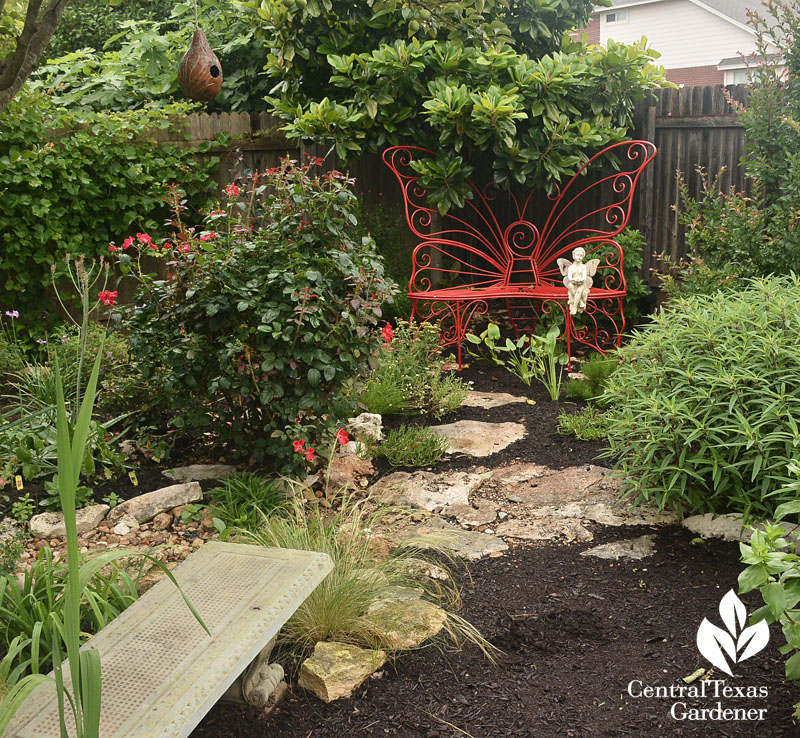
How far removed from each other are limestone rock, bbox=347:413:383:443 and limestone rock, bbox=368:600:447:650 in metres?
1.73

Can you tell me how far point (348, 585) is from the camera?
8.66 feet

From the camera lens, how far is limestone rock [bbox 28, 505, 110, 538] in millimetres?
3371

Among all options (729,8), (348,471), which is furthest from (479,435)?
(729,8)

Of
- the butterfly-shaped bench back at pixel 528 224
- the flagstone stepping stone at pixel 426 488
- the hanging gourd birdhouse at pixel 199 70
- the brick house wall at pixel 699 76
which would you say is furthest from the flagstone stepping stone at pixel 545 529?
the brick house wall at pixel 699 76

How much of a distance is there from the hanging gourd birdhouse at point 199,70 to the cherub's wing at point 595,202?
9.80ft

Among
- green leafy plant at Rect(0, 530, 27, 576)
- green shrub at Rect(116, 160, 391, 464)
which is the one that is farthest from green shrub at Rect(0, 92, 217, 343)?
green leafy plant at Rect(0, 530, 27, 576)

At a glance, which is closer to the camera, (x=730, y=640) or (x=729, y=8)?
(x=730, y=640)

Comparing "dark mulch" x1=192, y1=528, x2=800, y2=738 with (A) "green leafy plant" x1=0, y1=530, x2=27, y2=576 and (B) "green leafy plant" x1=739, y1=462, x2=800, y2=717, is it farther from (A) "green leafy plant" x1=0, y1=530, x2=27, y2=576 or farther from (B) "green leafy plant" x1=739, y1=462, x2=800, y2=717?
(A) "green leafy plant" x1=0, y1=530, x2=27, y2=576

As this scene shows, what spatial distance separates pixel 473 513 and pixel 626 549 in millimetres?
755

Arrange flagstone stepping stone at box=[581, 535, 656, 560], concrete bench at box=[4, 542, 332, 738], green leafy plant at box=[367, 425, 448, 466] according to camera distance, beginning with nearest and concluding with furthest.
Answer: concrete bench at box=[4, 542, 332, 738], flagstone stepping stone at box=[581, 535, 656, 560], green leafy plant at box=[367, 425, 448, 466]

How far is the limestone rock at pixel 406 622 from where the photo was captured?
2572 mm

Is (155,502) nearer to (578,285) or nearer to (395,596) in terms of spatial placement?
(395,596)

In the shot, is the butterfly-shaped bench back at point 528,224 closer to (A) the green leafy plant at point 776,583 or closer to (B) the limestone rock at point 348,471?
(B) the limestone rock at point 348,471

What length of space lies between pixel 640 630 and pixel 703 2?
27255mm
